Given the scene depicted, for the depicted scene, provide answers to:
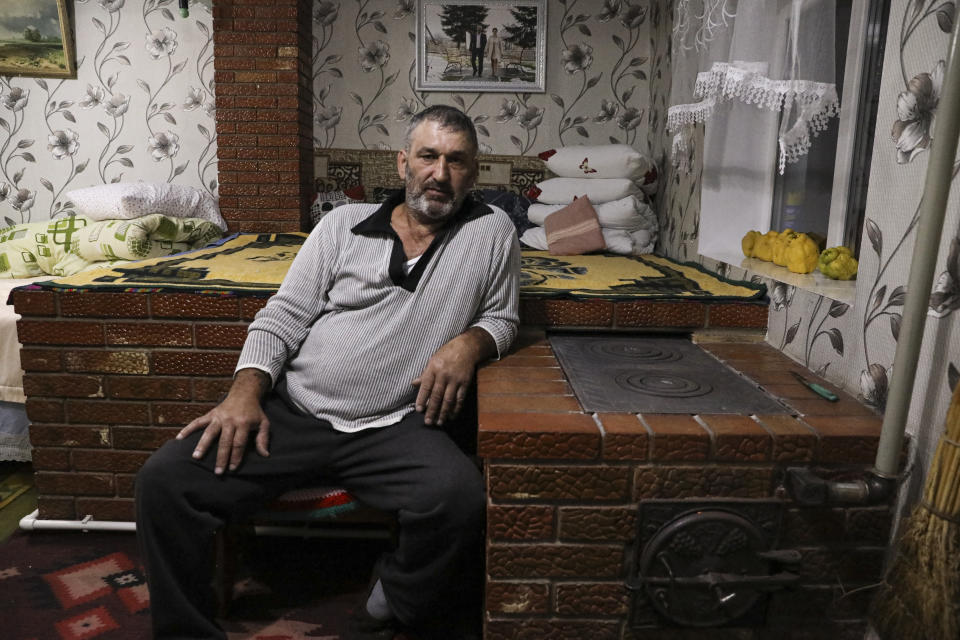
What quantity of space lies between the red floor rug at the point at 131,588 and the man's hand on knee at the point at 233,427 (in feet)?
1.53

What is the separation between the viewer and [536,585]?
3.94ft

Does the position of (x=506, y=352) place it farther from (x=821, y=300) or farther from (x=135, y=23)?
(x=135, y=23)

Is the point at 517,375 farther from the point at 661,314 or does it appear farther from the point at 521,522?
the point at 661,314

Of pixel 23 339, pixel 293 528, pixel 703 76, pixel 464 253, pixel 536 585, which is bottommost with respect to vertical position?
pixel 293 528

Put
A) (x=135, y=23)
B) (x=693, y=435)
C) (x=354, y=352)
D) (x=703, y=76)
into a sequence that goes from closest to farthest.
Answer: (x=693, y=435), (x=354, y=352), (x=703, y=76), (x=135, y=23)

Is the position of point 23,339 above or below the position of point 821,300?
below

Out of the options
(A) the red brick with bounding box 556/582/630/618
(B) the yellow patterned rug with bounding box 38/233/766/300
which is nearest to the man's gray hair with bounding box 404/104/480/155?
(B) the yellow patterned rug with bounding box 38/233/766/300

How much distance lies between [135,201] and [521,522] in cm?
279

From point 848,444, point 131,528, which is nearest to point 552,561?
point 848,444

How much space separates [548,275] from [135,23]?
3028mm

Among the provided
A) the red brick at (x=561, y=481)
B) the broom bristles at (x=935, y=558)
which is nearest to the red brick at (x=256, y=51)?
the red brick at (x=561, y=481)

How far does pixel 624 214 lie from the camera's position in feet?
10.1

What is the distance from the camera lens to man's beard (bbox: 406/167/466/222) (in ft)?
5.23

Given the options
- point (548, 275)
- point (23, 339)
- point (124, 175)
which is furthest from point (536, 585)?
point (124, 175)
